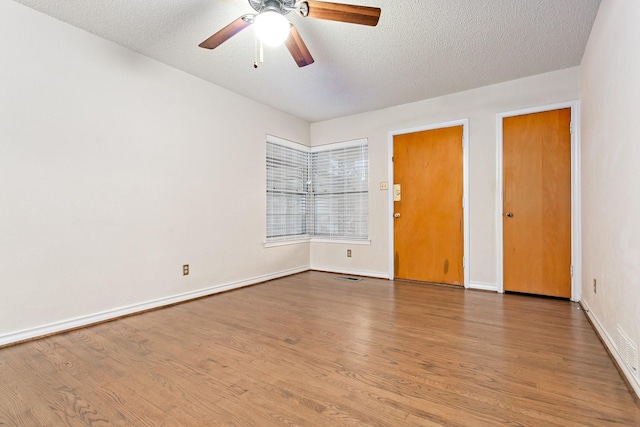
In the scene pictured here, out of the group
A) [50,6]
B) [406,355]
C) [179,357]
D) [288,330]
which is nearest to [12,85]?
[50,6]

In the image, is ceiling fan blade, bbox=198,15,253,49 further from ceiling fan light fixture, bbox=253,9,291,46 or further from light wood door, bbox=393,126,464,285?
light wood door, bbox=393,126,464,285

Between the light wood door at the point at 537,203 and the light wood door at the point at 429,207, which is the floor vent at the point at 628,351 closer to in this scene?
the light wood door at the point at 537,203

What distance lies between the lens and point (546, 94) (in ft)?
11.2

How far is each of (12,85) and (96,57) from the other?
0.67 metres

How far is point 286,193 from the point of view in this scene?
15.8 feet

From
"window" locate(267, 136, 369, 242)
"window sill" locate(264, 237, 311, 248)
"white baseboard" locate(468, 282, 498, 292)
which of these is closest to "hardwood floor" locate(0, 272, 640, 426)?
"white baseboard" locate(468, 282, 498, 292)

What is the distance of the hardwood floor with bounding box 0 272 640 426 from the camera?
4.78 feet

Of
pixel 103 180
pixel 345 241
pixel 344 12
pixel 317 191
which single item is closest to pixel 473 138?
pixel 345 241

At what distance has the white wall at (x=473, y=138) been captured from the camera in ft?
11.5

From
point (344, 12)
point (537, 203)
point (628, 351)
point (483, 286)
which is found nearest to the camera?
point (628, 351)

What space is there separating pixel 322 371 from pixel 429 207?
2.92 m

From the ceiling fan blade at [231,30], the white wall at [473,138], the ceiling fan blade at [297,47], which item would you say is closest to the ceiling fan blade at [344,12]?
the ceiling fan blade at [297,47]

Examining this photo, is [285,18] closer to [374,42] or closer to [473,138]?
[374,42]

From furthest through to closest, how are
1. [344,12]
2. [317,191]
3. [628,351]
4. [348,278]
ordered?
[317,191]
[348,278]
[344,12]
[628,351]
